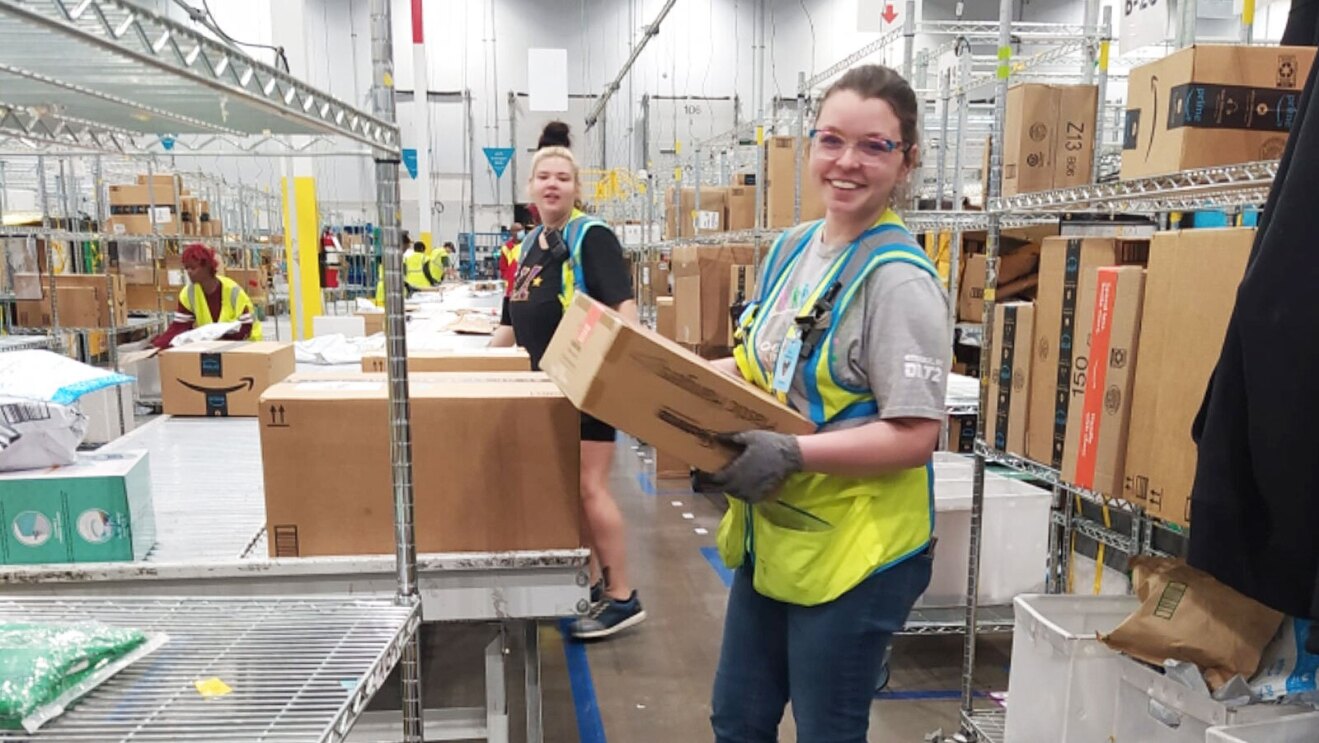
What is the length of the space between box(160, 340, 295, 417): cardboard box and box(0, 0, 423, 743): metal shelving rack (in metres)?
1.64

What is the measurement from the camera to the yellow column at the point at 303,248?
6102mm

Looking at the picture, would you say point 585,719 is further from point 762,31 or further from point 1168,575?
point 762,31

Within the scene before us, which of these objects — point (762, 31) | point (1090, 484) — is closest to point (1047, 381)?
point (1090, 484)

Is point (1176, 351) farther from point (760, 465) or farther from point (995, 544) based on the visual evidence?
point (995, 544)

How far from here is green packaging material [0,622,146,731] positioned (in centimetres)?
88

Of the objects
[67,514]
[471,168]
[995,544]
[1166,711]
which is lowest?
[995,544]

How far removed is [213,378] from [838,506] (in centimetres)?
253

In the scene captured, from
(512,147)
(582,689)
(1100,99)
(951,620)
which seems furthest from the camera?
(512,147)

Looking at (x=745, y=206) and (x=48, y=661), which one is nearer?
(x=48, y=661)

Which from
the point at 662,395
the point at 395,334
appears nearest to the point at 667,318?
the point at 662,395

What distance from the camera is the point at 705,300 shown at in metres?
5.00

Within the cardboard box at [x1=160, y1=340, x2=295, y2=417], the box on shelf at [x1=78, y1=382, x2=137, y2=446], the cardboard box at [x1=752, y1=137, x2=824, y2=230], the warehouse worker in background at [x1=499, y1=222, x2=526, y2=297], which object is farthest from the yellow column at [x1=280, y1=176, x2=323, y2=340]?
the cardboard box at [x1=752, y1=137, x2=824, y2=230]

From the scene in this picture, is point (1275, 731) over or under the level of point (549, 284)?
under

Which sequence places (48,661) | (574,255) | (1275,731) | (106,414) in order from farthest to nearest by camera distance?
1. (106,414)
2. (574,255)
3. (1275,731)
4. (48,661)
